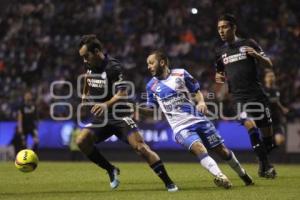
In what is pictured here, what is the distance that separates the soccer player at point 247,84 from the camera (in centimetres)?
1115

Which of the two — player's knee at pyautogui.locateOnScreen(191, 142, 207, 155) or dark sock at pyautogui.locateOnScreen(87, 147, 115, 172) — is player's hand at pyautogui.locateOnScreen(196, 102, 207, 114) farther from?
dark sock at pyautogui.locateOnScreen(87, 147, 115, 172)

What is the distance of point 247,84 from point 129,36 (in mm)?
12978

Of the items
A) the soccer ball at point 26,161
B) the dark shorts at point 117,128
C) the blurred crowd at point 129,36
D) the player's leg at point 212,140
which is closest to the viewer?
the player's leg at point 212,140

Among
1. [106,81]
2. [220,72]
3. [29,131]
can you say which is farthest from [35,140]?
[106,81]

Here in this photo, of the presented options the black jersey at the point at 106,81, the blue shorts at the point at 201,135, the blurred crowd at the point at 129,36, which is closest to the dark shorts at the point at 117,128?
the black jersey at the point at 106,81

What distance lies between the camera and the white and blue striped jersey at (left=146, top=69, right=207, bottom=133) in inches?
376

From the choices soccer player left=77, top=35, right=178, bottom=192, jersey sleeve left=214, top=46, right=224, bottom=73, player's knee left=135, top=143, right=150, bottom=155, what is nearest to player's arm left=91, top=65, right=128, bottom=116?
soccer player left=77, top=35, right=178, bottom=192

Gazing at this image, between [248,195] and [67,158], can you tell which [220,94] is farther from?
[248,195]

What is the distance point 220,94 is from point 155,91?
10.4 m

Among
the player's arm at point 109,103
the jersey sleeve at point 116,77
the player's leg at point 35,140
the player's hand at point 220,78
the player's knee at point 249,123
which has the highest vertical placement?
the jersey sleeve at point 116,77

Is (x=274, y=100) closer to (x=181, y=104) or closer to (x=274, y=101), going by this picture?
(x=274, y=101)

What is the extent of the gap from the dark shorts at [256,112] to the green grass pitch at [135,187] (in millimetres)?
969

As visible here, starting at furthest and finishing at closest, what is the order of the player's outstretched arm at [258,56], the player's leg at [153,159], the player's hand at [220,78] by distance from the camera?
the player's hand at [220,78] → the player's outstretched arm at [258,56] → the player's leg at [153,159]

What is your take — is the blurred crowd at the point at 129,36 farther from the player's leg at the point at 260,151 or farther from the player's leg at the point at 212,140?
the player's leg at the point at 212,140
